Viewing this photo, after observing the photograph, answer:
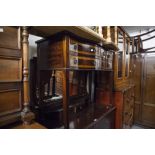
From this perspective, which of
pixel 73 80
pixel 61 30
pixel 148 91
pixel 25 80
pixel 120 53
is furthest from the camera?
pixel 148 91

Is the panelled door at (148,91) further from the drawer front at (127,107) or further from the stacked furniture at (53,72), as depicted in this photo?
the stacked furniture at (53,72)

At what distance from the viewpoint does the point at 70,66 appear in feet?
3.40

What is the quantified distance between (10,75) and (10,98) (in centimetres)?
17

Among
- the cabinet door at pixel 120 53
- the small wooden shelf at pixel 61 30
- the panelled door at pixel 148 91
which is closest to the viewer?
the small wooden shelf at pixel 61 30

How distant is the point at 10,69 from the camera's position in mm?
902

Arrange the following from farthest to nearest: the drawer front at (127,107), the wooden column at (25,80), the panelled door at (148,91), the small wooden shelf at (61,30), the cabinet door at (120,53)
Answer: the panelled door at (148,91), the cabinet door at (120,53), the drawer front at (127,107), the small wooden shelf at (61,30), the wooden column at (25,80)

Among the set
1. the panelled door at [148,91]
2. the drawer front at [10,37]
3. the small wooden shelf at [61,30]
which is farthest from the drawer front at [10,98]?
the panelled door at [148,91]

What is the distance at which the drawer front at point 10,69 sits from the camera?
86 centimetres

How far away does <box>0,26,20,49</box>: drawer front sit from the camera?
858mm

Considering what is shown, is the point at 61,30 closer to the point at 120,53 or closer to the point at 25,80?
the point at 25,80

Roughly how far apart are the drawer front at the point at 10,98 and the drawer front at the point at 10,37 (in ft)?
0.93

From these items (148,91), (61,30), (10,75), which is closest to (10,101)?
(10,75)
